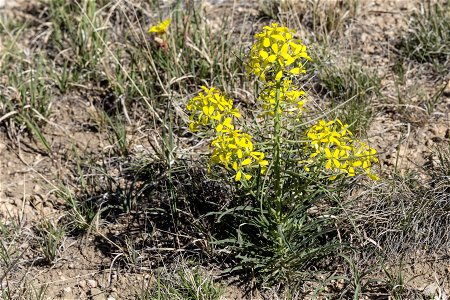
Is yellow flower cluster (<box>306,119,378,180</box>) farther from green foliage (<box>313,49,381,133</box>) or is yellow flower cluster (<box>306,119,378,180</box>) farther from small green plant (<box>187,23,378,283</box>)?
green foliage (<box>313,49,381,133</box>)

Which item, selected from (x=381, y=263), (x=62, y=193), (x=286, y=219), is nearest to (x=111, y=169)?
(x=62, y=193)

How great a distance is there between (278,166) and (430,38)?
1.76 m

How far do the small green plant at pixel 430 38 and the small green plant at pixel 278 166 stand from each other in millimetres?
1200

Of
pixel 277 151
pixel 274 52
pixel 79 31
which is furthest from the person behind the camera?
pixel 79 31

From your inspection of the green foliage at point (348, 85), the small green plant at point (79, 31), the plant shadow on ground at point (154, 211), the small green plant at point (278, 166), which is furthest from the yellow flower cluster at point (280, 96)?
the small green plant at point (79, 31)

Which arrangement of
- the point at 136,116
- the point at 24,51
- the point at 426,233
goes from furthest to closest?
the point at 24,51
the point at 136,116
the point at 426,233

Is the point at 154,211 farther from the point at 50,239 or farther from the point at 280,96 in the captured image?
the point at 280,96

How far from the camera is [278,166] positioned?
2.85 m

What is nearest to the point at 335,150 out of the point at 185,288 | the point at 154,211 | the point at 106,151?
the point at 185,288

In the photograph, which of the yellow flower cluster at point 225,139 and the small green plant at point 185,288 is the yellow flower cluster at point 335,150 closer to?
the yellow flower cluster at point 225,139

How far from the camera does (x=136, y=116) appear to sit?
406cm

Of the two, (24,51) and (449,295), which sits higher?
(24,51)

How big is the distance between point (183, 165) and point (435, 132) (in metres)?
1.40

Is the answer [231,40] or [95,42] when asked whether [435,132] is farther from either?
[95,42]
